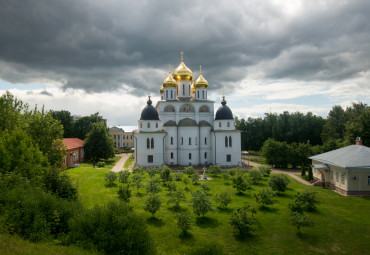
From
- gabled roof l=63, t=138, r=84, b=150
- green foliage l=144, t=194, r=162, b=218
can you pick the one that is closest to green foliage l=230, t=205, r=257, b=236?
green foliage l=144, t=194, r=162, b=218

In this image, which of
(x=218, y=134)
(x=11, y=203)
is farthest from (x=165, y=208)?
(x=218, y=134)

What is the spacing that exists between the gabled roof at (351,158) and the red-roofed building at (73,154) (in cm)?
3134

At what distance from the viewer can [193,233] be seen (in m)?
14.0

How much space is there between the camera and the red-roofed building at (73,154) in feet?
115

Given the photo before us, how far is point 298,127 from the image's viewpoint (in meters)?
52.3

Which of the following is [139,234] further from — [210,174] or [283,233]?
[210,174]

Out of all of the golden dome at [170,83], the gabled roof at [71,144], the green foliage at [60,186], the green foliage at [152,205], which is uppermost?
the golden dome at [170,83]

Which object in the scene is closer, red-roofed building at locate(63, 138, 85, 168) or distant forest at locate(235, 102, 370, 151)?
red-roofed building at locate(63, 138, 85, 168)

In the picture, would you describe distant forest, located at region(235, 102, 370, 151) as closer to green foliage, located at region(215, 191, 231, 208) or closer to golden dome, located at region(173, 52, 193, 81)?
golden dome, located at region(173, 52, 193, 81)

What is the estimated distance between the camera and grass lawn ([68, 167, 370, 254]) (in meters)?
12.5

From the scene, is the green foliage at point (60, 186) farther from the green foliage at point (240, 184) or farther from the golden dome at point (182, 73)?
the golden dome at point (182, 73)

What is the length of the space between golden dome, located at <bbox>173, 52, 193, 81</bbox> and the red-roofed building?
63.4 ft

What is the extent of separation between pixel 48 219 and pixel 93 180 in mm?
14224

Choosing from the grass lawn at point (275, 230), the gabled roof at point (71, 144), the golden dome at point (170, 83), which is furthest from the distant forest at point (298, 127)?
the gabled roof at point (71, 144)
